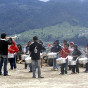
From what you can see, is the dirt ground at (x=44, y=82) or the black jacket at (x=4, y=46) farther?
the black jacket at (x=4, y=46)

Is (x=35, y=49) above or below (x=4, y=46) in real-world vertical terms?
below

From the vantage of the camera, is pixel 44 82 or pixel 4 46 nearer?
pixel 44 82

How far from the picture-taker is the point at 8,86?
977 cm

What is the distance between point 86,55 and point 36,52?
179 inches

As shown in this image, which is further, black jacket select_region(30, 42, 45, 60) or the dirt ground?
black jacket select_region(30, 42, 45, 60)

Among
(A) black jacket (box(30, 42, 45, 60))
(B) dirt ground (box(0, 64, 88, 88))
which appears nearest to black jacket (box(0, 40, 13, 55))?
(A) black jacket (box(30, 42, 45, 60))

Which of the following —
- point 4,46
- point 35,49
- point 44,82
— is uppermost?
point 4,46

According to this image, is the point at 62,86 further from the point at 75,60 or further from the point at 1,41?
the point at 75,60

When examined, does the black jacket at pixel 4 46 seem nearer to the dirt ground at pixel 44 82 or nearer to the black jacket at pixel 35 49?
the black jacket at pixel 35 49

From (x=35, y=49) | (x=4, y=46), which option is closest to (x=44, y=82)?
(x=35, y=49)

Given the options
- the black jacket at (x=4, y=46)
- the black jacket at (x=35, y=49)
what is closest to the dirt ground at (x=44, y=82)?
the black jacket at (x=35, y=49)

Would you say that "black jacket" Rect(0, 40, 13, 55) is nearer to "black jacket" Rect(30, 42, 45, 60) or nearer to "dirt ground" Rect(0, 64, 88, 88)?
"black jacket" Rect(30, 42, 45, 60)

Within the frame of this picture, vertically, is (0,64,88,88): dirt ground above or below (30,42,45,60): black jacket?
below

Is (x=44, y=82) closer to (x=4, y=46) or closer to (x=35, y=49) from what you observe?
(x=35, y=49)
